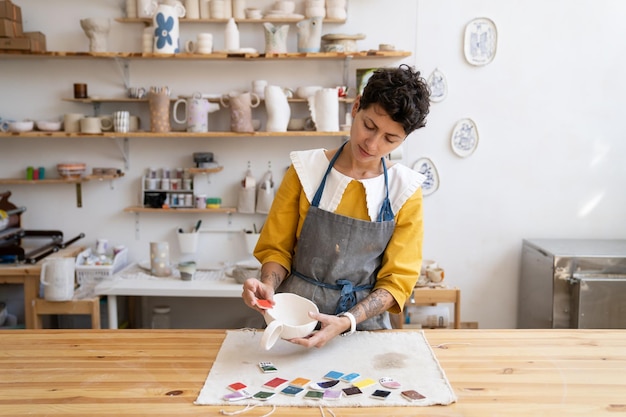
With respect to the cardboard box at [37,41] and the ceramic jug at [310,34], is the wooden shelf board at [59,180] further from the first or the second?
the ceramic jug at [310,34]

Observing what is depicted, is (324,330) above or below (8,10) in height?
below

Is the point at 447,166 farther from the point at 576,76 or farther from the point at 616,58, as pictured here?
the point at 616,58

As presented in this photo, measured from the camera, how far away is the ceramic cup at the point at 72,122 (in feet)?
11.7

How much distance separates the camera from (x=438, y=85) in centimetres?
372

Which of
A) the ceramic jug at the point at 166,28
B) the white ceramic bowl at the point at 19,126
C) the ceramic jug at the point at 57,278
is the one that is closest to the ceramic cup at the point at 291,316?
the ceramic jug at the point at 57,278

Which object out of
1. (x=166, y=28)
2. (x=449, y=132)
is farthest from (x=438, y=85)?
(x=166, y=28)

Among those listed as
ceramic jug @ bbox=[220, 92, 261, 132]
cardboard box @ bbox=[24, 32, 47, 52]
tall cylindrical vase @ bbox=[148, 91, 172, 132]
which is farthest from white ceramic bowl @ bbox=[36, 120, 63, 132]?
ceramic jug @ bbox=[220, 92, 261, 132]

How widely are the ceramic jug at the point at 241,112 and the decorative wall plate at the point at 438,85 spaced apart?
3.49 ft

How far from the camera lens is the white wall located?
12.1ft

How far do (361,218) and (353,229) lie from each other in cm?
5

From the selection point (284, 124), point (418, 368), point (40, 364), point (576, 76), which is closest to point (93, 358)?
point (40, 364)

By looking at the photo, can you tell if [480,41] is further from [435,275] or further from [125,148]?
[125,148]

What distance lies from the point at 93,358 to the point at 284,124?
2.14 metres

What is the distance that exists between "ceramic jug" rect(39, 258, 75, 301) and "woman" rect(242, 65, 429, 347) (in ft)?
5.11
